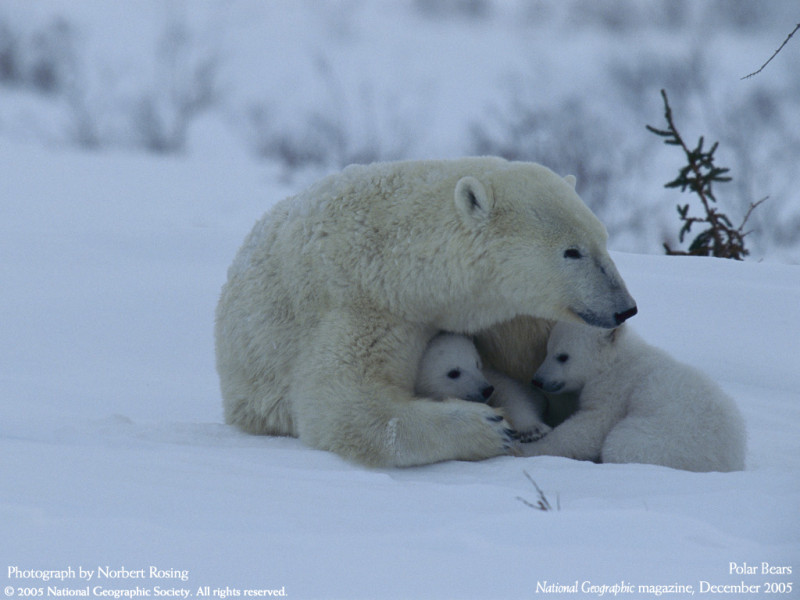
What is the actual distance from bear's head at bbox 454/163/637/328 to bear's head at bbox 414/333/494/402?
1.01ft

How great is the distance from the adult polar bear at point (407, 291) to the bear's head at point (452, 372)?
72mm

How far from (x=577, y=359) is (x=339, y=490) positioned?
1164 millimetres

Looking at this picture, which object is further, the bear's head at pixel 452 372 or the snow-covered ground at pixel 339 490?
the bear's head at pixel 452 372

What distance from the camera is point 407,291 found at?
3219 millimetres

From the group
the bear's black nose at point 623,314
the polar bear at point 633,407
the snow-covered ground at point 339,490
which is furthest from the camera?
the bear's black nose at point 623,314

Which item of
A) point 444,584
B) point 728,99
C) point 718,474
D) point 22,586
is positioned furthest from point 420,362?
point 728,99

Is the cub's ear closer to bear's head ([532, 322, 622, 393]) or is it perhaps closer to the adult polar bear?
the adult polar bear

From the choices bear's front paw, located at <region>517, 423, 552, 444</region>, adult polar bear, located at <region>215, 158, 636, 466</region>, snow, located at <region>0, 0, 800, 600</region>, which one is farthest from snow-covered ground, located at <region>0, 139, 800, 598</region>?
bear's front paw, located at <region>517, 423, 552, 444</region>

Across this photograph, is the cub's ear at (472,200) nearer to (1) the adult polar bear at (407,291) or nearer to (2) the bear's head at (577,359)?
(1) the adult polar bear at (407,291)

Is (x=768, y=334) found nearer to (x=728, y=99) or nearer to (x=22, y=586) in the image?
(x=22, y=586)

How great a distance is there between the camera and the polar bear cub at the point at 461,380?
3402mm

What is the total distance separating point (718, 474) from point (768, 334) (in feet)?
8.08

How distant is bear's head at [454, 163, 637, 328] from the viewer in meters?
3.15

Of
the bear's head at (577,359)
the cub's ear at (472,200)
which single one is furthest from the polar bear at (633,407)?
the cub's ear at (472,200)
